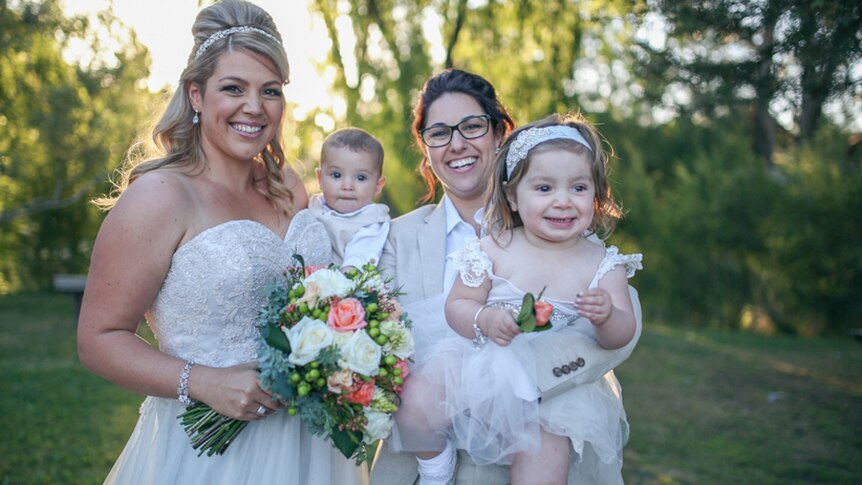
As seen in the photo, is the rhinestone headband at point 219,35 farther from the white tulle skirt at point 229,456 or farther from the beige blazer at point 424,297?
the white tulle skirt at point 229,456

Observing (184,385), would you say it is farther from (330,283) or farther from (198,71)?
(198,71)

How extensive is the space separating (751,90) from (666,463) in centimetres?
330

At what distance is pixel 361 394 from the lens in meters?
→ 2.52

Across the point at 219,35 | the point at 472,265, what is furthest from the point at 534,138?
the point at 219,35

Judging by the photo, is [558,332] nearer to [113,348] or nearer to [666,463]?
[113,348]

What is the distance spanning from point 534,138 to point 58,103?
34.4 feet

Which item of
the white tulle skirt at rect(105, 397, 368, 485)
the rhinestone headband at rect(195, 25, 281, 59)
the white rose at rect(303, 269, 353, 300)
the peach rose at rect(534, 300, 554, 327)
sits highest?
the rhinestone headband at rect(195, 25, 281, 59)

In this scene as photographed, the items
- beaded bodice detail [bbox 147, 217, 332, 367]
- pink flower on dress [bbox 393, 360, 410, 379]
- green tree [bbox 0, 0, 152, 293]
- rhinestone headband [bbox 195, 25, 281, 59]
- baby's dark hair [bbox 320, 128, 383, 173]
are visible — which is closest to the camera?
pink flower on dress [bbox 393, 360, 410, 379]

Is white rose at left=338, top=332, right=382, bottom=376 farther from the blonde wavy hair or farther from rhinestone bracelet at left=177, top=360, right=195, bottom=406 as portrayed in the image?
the blonde wavy hair

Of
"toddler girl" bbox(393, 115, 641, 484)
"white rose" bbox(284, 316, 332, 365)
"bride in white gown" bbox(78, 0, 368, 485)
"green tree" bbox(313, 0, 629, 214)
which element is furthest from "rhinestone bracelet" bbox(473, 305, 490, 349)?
"green tree" bbox(313, 0, 629, 214)

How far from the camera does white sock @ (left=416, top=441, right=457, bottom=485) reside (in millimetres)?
2828

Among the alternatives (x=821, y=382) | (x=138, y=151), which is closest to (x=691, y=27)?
(x=138, y=151)

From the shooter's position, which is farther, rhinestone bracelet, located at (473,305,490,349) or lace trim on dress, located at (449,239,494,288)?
lace trim on dress, located at (449,239,494,288)

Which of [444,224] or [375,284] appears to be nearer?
[375,284]
